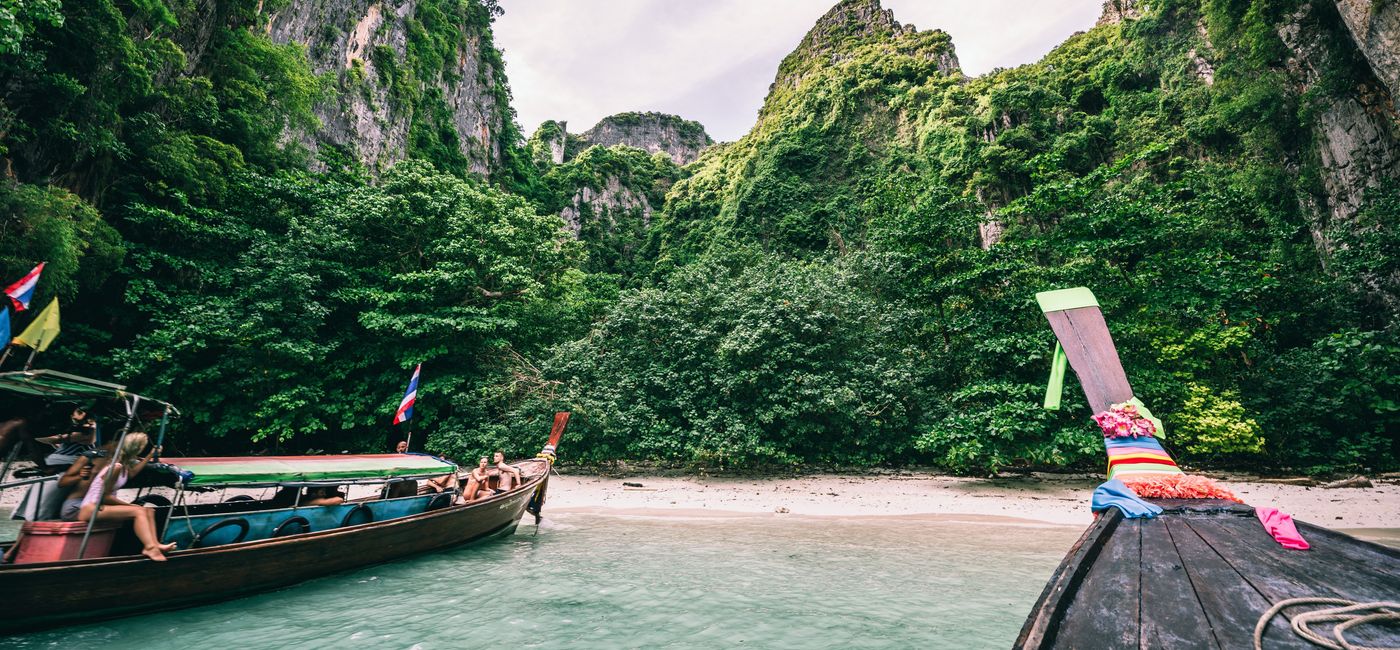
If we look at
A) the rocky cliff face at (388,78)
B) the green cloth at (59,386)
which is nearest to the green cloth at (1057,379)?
the green cloth at (59,386)

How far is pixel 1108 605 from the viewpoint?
204 cm

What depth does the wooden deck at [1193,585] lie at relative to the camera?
1.75 m

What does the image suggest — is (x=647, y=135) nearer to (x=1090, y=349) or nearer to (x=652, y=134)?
(x=652, y=134)

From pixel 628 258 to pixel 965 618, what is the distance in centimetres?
3959

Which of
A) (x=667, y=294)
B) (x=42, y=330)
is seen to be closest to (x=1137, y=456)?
(x=42, y=330)

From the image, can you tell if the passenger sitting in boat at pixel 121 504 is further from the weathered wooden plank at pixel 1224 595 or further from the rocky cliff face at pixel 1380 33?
the rocky cliff face at pixel 1380 33

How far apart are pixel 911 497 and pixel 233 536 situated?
12.4m

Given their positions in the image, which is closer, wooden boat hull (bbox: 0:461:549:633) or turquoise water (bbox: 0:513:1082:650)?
wooden boat hull (bbox: 0:461:549:633)

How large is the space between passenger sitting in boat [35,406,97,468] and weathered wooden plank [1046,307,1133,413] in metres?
9.66

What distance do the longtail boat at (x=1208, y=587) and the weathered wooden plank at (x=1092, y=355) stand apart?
97cm

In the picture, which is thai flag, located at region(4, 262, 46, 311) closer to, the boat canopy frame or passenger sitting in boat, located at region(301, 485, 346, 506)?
the boat canopy frame

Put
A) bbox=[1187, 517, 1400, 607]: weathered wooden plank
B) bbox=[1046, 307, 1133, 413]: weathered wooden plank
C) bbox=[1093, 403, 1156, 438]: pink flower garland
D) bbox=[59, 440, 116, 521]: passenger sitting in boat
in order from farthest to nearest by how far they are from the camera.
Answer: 1. bbox=[59, 440, 116, 521]: passenger sitting in boat
2. bbox=[1046, 307, 1133, 413]: weathered wooden plank
3. bbox=[1093, 403, 1156, 438]: pink flower garland
4. bbox=[1187, 517, 1400, 607]: weathered wooden plank

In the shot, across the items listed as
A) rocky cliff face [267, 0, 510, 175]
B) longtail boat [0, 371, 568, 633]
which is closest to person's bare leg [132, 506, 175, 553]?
longtail boat [0, 371, 568, 633]

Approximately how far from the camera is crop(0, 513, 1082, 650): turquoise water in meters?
4.91
